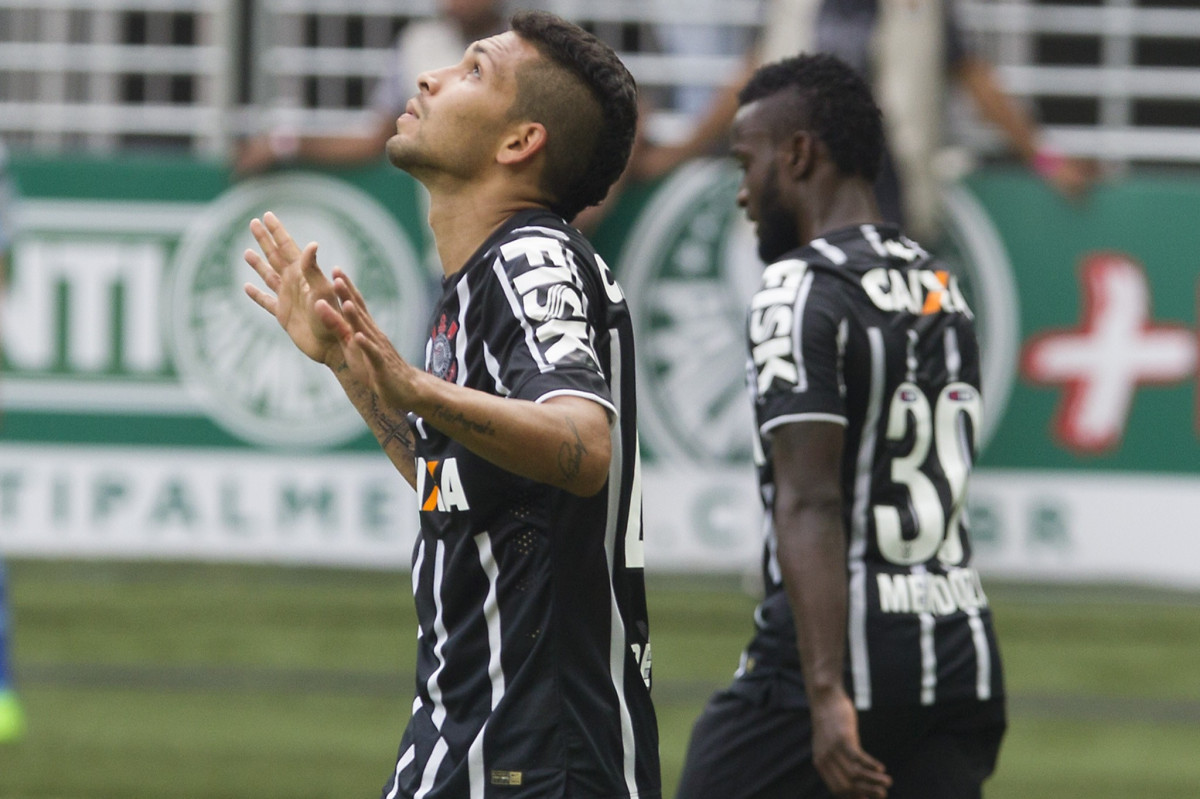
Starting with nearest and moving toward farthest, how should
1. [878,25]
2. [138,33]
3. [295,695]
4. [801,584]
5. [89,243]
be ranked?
[801,584] → [295,695] → [878,25] → [89,243] → [138,33]

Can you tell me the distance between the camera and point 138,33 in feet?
32.6

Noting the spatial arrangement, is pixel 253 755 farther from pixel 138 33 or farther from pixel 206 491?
pixel 138 33

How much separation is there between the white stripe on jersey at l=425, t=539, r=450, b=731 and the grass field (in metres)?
3.07

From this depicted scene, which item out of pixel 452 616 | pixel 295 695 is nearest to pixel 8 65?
pixel 295 695

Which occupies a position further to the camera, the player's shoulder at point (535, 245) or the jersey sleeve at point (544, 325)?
the player's shoulder at point (535, 245)

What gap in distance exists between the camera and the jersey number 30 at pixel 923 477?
3.51m

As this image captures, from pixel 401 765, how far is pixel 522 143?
103 centimetres

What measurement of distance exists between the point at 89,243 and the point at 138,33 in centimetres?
189

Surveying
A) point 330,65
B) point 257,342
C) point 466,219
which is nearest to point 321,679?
point 257,342

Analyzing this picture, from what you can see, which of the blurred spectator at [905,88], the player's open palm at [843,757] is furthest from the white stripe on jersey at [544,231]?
the blurred spectator at [905,88]

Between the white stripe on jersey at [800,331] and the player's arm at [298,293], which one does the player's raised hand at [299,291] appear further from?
the white stripe on jersey at [800,331]

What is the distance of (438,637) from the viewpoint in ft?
9.26

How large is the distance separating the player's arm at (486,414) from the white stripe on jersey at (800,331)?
951 mm

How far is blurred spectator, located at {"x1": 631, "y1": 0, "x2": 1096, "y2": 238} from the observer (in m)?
7.90
